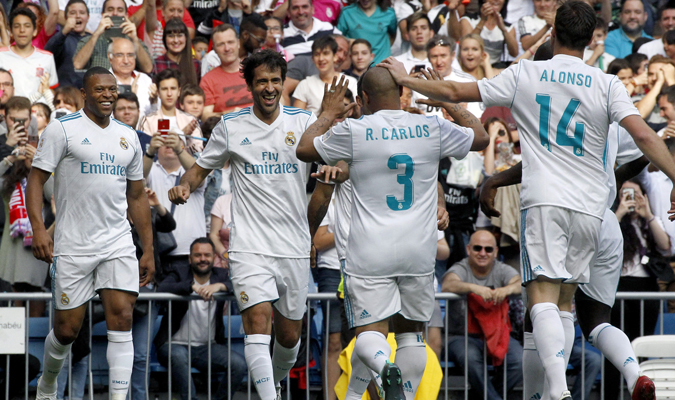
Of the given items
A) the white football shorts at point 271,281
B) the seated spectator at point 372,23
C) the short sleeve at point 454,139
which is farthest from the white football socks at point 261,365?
the seated spectator at point 372,23

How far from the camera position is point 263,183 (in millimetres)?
6977

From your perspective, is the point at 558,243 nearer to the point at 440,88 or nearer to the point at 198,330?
the point at 440,88

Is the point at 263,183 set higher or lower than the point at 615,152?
lower

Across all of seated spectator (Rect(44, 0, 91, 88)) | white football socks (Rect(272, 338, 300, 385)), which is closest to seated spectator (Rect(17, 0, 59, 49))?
seated spectator (Rect(44, 0, 91, 88))

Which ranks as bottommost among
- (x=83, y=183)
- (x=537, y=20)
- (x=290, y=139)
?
(x=83, y=183)

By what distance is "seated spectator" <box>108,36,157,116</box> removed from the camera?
1120cm

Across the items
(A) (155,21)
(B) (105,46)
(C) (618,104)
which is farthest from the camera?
(A) (155,21)

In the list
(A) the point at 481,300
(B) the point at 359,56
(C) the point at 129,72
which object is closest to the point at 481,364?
(A) the point at 481,300

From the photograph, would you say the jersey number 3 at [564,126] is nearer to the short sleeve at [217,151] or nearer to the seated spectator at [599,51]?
the short sleeve at [217,151]

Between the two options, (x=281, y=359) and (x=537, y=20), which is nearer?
(x=281, y=359)

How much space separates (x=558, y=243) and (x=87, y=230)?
3.60 m

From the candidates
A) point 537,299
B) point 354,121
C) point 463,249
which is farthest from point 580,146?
point 463,249

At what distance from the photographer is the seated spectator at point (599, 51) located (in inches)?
493

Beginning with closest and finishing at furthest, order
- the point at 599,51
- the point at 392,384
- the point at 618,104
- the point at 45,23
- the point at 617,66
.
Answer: the point at 392,384, the point at 618,104, the point at 617,66, the point at 599,51, the point at 45,23
